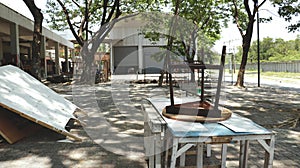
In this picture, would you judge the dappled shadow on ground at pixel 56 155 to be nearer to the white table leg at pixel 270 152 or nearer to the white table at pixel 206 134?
the white table at pixel 206 134

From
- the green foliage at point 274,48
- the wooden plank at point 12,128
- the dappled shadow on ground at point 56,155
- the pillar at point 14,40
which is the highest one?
the green foliage at point 274,48

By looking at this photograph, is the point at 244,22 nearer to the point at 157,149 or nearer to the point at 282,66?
the point at 157,149

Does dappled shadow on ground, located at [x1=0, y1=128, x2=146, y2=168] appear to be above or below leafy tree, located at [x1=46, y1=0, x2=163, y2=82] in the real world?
below

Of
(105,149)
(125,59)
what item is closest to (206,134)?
(105,149)

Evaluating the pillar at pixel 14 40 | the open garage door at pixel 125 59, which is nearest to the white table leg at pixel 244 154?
the pillar at pixel 14 40

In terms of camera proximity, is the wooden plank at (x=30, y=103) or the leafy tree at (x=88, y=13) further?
the leafy tree at (x=88, y=13)

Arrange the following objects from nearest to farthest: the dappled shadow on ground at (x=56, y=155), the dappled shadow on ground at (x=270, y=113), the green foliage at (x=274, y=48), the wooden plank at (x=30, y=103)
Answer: the dappled shadow on ground at (x=56, y=155) → the wooden plank at (x=30, y=103) → the dappled shadow on ground at (x=270, y=113) → the green foliage at (x=274, y=48)

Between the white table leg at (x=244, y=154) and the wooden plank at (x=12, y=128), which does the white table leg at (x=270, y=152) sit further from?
the wooden plank at (x=12, y=128)

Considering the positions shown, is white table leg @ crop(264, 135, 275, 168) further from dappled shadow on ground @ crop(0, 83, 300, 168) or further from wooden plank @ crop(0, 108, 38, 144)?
wooden plank @ crop(0, 108, 38, 144)

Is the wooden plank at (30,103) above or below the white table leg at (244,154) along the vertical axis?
above

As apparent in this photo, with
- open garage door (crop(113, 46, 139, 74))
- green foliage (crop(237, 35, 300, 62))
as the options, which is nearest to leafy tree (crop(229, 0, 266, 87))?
open garage door (crop(113, 46, 139, 74))

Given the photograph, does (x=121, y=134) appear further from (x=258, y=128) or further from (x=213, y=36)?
(x=213, y=36)

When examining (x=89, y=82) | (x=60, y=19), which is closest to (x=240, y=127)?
(x=89, y=82)

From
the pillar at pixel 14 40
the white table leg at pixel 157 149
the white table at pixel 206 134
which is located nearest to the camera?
the white table at pixel 206 134
